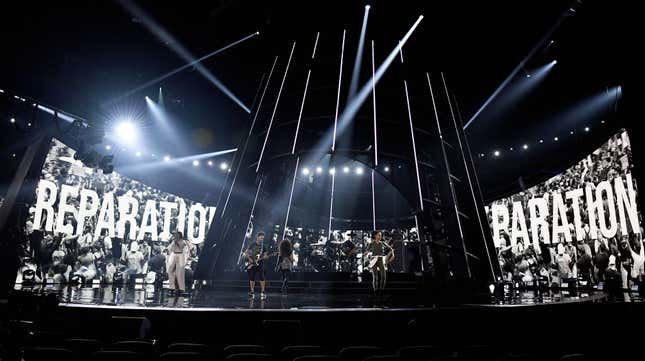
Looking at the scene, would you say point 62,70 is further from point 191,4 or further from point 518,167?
point 518,167

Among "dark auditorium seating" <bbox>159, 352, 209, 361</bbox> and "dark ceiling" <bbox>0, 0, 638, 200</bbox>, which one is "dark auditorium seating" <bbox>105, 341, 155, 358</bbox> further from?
"dark ceiling" <bbox>0, 0, 638, 200</bbox>

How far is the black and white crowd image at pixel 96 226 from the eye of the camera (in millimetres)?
16203

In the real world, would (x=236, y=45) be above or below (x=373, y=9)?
below

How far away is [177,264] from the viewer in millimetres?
11195

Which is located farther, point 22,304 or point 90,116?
point 90,116

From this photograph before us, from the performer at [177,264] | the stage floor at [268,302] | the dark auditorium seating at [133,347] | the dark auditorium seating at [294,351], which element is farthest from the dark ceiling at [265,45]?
the dark auditorium seating at [133,347]

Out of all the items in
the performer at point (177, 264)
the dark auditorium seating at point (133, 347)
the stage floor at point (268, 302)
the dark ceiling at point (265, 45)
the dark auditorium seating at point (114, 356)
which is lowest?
the stage floor at point (268, 302)

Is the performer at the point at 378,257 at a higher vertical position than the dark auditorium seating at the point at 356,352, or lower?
higher

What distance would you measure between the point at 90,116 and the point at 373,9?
452 inches

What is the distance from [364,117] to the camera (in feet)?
50.2

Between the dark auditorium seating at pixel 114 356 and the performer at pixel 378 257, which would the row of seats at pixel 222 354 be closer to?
the dark auditorium seating at pixel 114 356

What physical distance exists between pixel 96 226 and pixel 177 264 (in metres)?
10.0

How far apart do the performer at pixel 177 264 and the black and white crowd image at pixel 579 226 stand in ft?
48.4

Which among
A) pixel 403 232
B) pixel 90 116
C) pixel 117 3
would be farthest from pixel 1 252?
pixel 403 232
